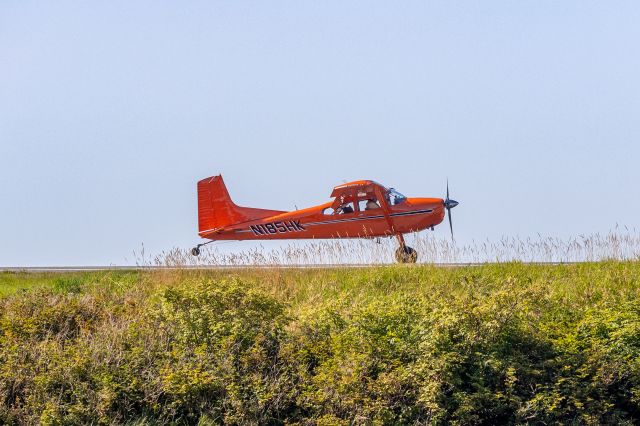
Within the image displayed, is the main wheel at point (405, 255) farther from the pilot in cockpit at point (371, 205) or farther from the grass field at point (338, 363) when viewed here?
the grass field at point (338, 363)

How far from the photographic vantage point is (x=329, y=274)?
17406 mm

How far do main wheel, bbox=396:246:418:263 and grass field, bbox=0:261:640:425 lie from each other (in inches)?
269

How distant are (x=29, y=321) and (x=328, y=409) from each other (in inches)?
214

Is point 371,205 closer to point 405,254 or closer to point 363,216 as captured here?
point 363,216

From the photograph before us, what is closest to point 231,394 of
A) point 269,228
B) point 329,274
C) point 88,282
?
point 329,274

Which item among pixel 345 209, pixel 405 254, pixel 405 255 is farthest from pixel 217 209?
pixel 405 255

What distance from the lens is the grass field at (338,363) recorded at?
1033 centimetres

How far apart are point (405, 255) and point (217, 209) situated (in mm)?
11894

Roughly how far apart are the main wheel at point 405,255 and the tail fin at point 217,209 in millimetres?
8793

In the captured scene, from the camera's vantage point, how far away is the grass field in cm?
1033

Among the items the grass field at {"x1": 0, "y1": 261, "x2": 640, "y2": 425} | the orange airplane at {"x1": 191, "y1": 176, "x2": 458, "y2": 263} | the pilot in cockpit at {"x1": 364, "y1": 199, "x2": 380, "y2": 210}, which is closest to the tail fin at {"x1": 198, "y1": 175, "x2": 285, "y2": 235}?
the orange airplane at {"x1": 191, "y1": 176, "x2": 458, "y2": 263}

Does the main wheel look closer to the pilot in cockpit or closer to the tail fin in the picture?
the pilot in cockpit

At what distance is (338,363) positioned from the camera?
10641 millimetres

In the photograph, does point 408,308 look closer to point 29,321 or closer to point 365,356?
point 365,356
